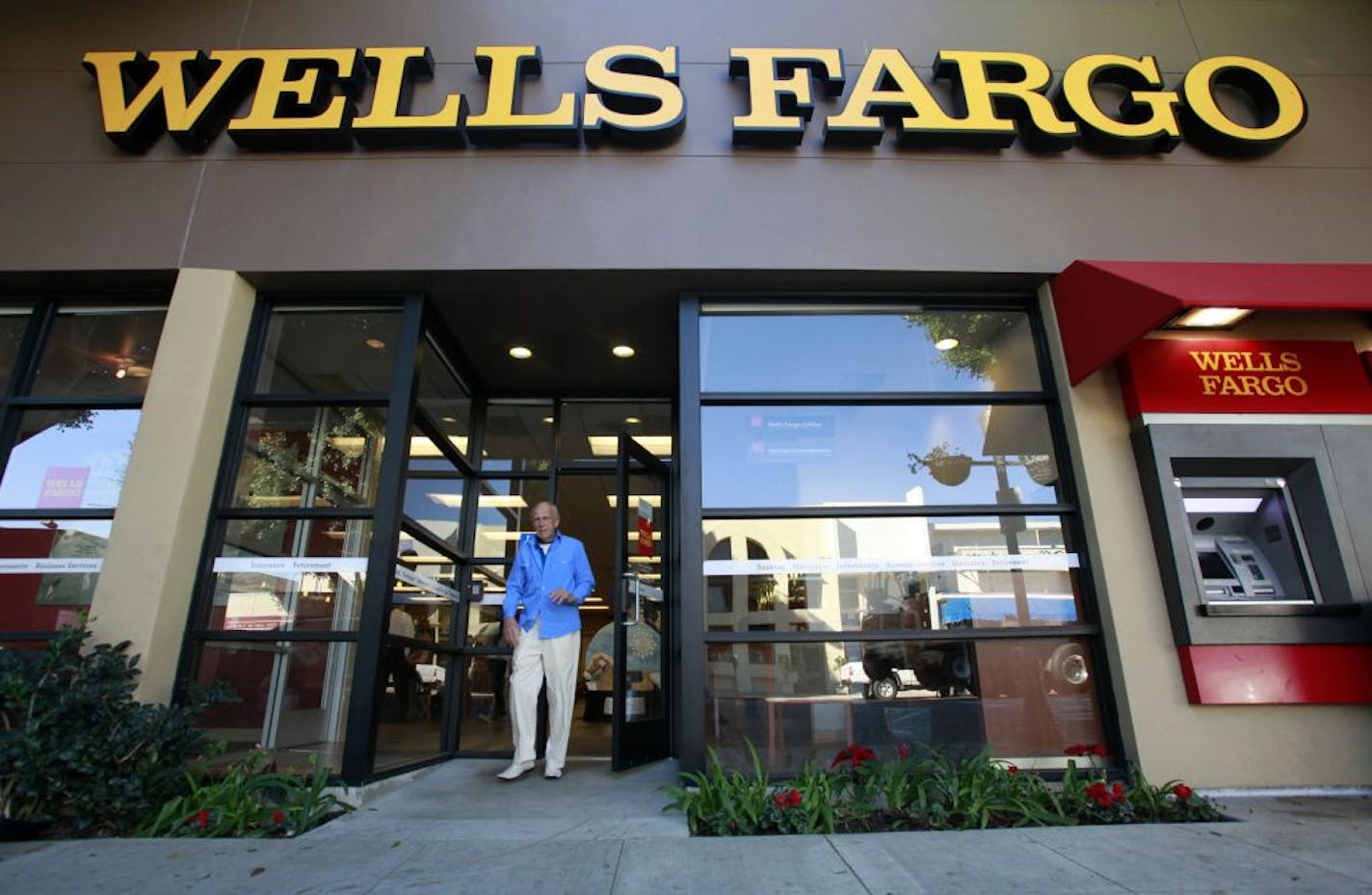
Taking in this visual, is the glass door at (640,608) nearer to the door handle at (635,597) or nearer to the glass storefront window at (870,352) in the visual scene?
the door handle at (635,597)

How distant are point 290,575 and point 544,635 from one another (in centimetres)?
171

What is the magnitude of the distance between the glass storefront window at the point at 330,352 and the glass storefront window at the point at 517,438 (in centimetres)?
161

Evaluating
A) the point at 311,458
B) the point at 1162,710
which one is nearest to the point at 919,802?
the point at 1162,710

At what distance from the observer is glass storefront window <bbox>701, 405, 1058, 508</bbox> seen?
191 inches

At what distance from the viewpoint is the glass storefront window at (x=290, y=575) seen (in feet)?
14.8

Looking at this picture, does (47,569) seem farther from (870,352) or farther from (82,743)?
(870,352)

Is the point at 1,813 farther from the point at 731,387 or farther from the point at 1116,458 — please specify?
the point at 1116,458

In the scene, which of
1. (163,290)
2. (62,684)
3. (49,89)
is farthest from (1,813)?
(49,89)

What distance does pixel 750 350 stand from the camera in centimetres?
517

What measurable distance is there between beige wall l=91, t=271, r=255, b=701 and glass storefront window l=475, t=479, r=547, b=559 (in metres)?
2.16

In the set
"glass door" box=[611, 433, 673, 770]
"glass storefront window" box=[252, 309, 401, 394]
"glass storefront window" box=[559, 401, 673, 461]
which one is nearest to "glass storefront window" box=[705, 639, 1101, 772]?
"glass door" box=[611, 433, 673, 770]

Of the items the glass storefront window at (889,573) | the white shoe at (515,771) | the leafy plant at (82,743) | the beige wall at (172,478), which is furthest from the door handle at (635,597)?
the beige wall at (172,478)

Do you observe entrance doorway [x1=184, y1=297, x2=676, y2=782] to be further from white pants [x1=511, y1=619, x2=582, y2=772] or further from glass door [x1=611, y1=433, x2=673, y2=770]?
white pants [x1=511, y1=619, x2=582, y2=772]

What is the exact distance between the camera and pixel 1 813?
3311 millimetres
